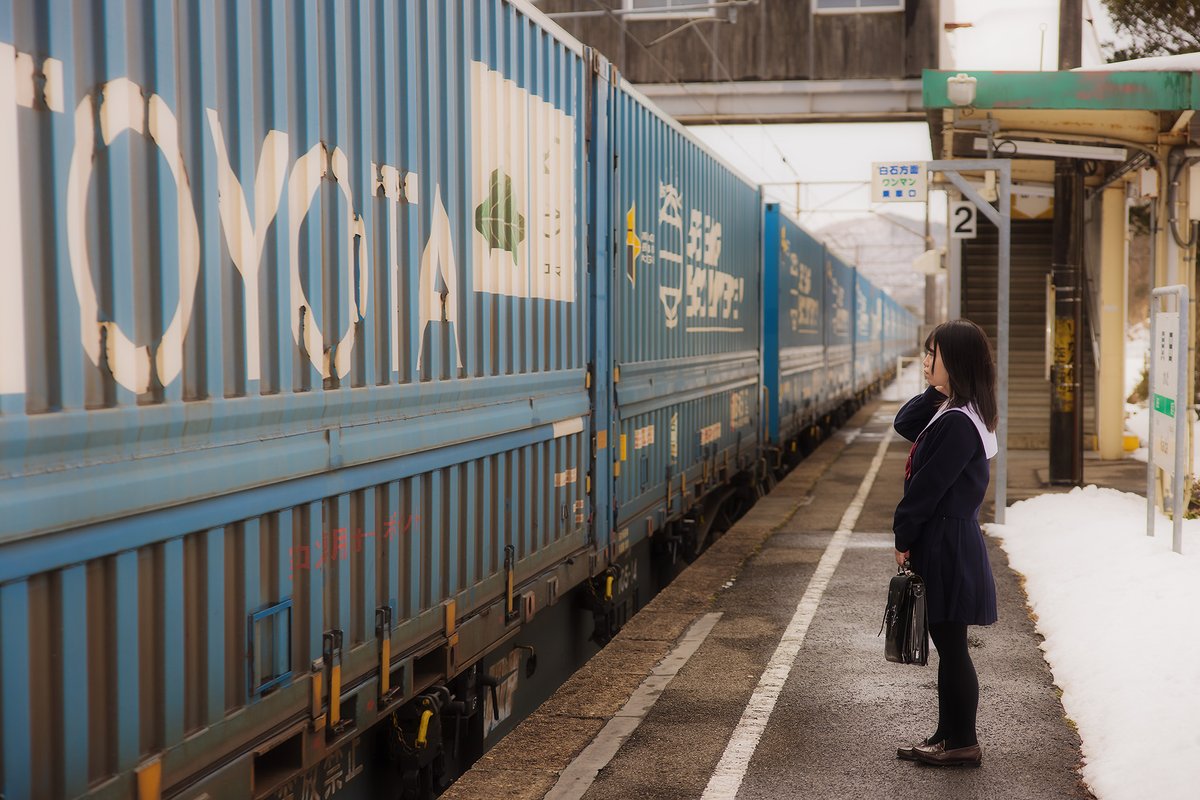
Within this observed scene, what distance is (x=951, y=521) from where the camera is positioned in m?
4.49

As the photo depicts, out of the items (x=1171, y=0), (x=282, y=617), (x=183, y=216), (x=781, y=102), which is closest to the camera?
(x=183, y=216)

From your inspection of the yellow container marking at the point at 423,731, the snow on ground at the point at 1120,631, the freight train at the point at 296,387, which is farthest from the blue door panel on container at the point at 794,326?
the yellow container marking at the point at 423,731

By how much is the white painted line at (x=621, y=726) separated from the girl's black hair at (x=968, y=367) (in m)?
1.95

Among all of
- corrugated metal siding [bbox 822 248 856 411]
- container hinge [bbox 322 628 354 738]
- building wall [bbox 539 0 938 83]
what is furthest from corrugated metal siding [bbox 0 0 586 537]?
→ building wall [bbox 539 0 938 83]

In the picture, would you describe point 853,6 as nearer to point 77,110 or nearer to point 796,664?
point 796,664

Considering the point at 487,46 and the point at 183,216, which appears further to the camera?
the point at 487,46

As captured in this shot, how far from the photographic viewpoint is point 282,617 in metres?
3.49

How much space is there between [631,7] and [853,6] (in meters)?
4.39

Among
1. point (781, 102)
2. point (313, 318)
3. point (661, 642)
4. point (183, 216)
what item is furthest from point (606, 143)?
point (781, 102)

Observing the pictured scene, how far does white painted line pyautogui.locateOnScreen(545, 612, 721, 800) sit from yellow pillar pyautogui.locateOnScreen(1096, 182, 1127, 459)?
10883 millimetres

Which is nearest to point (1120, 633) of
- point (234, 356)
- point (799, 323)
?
point (234, 356)

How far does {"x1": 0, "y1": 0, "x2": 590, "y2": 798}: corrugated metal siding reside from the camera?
8.58ft

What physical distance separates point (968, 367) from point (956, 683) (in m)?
1.20

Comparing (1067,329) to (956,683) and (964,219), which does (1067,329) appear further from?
(956,683)
